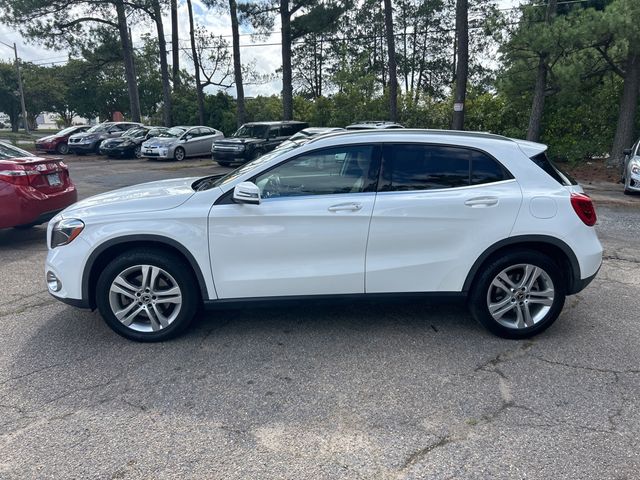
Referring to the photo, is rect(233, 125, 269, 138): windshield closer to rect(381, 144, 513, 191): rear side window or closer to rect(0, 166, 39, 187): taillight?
rect(0, 166, 39, 187): taillight

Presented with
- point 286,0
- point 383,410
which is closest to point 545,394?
point 383,410

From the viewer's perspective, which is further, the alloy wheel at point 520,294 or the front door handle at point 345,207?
the alloy wheel at point 520,294

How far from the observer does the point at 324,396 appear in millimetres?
3326

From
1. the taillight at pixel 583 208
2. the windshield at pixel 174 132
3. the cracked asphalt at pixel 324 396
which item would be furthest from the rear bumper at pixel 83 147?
the taillight at pixel 583 208

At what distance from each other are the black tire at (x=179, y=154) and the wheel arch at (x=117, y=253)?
18.8 metres

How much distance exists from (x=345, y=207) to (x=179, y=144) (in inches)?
768

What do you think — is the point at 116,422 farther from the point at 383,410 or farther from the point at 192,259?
the point at 383,410

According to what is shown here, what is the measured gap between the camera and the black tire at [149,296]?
12.9 ft

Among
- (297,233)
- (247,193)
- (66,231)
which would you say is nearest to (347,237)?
(297,233)

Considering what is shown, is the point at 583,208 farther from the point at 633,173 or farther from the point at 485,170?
the point at 633,173

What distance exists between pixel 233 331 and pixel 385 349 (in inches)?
51.2

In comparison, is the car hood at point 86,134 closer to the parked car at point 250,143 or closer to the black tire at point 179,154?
the black tire at point 179,154

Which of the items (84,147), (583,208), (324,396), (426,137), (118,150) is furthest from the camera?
(84,147)

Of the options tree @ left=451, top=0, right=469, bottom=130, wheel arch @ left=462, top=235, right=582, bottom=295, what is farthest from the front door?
tree @ left=451, top=0, right=469, bottom=130
